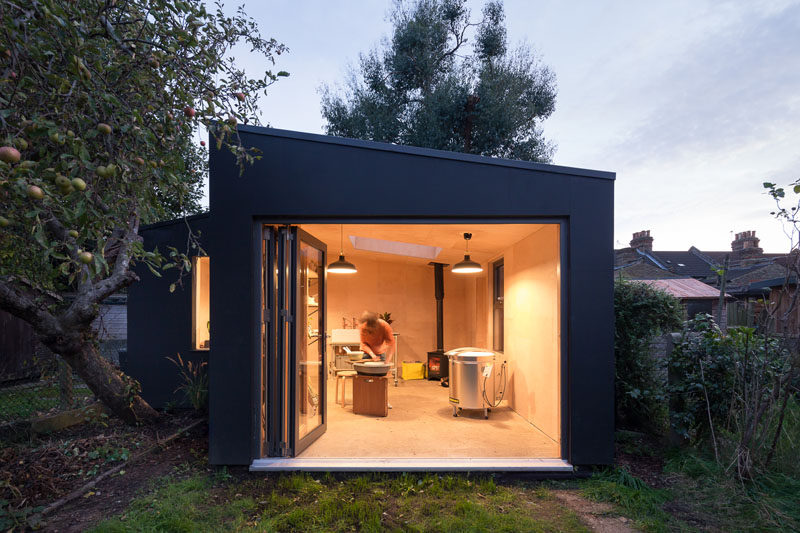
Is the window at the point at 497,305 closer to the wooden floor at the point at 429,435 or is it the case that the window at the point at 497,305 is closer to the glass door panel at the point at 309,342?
the wooden floor at the point at 429,435

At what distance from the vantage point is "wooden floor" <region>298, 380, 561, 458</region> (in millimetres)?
4398

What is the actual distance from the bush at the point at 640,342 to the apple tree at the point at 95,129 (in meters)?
4.28

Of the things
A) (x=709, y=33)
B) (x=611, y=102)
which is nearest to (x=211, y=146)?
(x=709, y=33)

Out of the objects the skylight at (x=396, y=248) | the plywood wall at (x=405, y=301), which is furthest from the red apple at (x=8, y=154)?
the plywood wall at (x=405, y=301)

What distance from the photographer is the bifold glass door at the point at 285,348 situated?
4.15 meters

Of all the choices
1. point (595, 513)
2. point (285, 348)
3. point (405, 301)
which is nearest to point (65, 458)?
point (285, 348)

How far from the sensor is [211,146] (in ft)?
13.0

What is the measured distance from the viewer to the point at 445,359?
8.95m

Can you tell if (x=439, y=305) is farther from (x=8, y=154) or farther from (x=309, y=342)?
(x=8, y=154)

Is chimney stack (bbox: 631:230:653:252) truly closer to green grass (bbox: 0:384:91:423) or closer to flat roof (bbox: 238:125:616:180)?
flat roof (bbox: 238:125:616:180)

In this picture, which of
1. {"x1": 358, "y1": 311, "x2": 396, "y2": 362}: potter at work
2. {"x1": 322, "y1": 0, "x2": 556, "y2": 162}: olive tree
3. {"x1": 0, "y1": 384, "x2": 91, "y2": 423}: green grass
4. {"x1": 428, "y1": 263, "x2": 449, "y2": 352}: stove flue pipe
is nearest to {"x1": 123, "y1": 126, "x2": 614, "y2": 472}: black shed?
{"x1": 358, "y1": 311, "x2": 396, "y2": 362}: potter at work

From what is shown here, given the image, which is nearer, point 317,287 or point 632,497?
point 632,497

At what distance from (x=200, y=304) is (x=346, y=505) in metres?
4.06

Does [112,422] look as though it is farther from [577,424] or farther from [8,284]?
[577,424]
